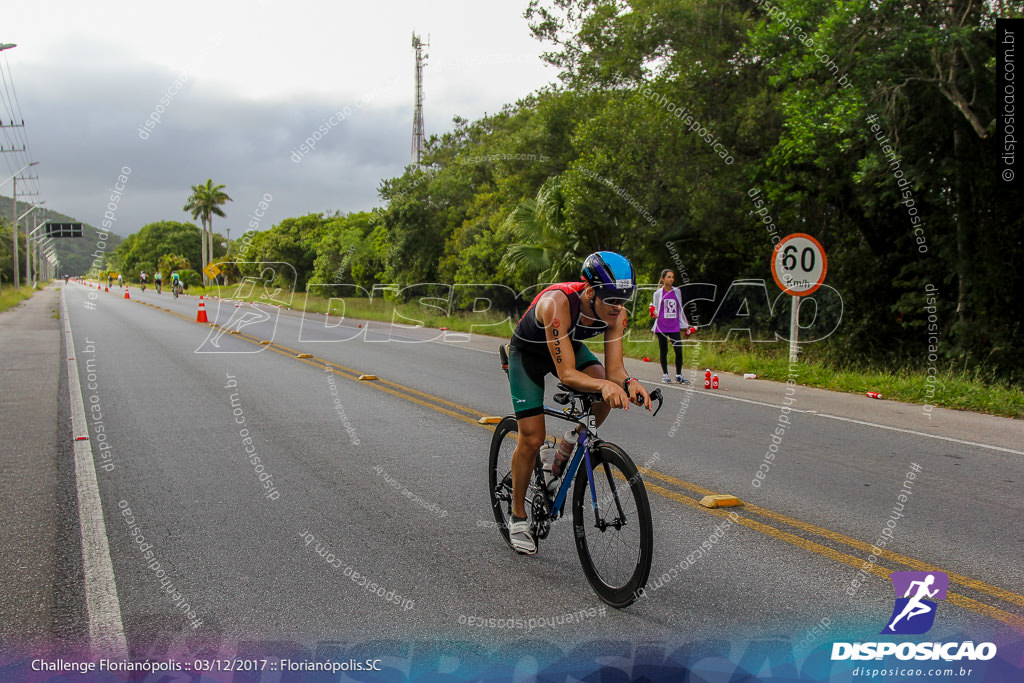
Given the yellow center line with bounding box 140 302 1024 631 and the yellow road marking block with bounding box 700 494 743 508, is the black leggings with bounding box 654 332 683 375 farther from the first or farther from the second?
the yellow road marking block with bounding box 700 494 743 508

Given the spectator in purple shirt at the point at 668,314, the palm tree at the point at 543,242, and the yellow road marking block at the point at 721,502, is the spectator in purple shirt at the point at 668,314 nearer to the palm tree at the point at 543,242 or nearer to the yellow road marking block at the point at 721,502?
the palm tree at the point at 543,242

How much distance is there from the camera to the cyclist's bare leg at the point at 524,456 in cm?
460

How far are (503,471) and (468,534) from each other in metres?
0.49

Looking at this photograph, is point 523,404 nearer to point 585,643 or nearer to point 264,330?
point 585,643

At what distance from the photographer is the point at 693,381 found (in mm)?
13484

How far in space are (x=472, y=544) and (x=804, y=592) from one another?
203 cm

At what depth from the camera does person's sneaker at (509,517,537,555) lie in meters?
4.78

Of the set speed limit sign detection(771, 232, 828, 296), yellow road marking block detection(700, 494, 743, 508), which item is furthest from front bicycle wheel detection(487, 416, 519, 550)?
speed limit sign detection(771, 232, 828, 296)

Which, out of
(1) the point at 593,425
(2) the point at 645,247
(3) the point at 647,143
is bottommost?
(1) the point at 593,425

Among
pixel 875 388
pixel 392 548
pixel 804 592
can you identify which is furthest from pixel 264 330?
pixel 804 592

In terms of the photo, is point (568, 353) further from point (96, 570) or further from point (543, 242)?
point (543, 242)

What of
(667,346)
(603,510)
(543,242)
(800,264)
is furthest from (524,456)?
(543,242)

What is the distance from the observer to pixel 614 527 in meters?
4.16

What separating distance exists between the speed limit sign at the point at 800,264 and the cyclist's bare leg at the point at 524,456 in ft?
33.1
